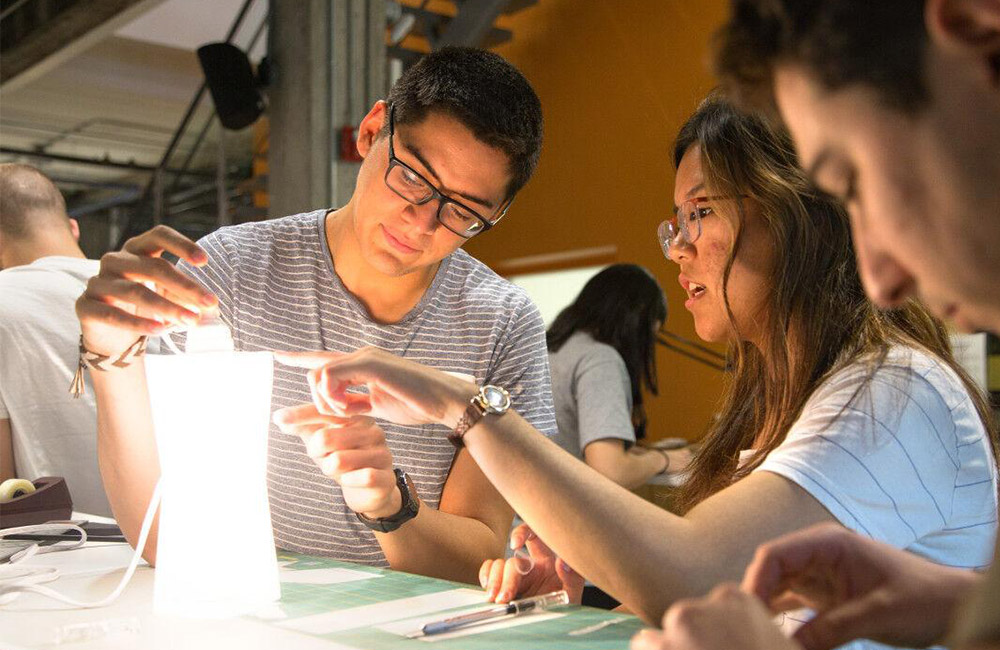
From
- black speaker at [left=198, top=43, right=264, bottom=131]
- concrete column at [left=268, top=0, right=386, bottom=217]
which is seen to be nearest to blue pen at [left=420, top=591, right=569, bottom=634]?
concrete column at [left=268, top=0, right=386, bottom=217]

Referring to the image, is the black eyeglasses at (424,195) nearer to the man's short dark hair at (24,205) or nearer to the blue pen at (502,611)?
the blue pen at (502,611)

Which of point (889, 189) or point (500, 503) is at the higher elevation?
point (889, 189)

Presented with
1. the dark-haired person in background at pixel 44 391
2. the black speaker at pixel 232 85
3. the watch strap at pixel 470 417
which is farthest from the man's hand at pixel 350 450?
the black speaker at pixel 232 85

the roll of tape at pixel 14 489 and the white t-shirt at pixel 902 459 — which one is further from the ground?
the white t-shirt at pixel 902 459

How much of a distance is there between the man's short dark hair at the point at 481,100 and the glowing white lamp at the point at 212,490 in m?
0.63

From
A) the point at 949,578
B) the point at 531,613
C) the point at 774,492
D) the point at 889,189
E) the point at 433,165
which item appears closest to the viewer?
the point at 889,189

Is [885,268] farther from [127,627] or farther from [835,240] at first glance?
[127,627]

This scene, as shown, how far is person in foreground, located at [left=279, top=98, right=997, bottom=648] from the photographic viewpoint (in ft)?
3.65

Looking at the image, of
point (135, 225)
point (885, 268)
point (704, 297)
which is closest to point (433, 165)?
point (704, 297)

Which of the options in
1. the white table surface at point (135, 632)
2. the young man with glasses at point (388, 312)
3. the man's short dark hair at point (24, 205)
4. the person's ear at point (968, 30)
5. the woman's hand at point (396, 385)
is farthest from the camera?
the man's short dark hair at point (24, 205)

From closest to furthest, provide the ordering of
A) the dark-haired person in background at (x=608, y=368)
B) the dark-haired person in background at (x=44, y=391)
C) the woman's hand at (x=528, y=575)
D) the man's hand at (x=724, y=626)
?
the man's hand at (x=724, y=626)
the woman's hand at (x=528, y=575)
the dark-haired person in background at (x=44, y=391)
the dark-haired person in background at (x=608, y=368)

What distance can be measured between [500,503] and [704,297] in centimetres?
62

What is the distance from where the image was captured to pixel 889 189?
64 centimetres

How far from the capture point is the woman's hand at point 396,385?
1197 millimetres
